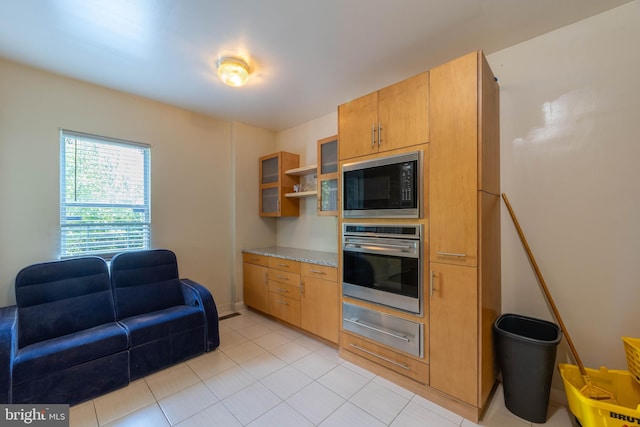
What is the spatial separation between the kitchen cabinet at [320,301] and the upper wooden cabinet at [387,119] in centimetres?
Answer: 123

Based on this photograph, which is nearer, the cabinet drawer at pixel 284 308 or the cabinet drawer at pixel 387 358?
the cabinet drawer at pixel 387 358

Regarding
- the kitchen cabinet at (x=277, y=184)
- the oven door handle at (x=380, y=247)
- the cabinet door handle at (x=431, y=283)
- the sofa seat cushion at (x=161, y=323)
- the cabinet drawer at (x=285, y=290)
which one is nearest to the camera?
the cabinet door handle at (x=431, y=283)

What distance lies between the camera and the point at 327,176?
2.96 meters

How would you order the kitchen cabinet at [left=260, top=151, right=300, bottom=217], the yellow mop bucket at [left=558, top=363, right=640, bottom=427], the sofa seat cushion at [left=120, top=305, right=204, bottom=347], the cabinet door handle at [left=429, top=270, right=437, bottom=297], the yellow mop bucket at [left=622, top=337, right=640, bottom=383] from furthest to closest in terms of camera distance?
1. the kitchen cabinet at [left=260, top=151, right=300, bottom=217]
2. the sofa seat cushion at [left=120, top=305, right=204, bottom=347]
3. the cabinet door handle at [left=429, top=270, right=437, bottom=297]
4. the yellow mop bucket at [left=622, top=337, right=640, bottom=383]
5. the yellow mop bucket at [left=558, top=363, right=640, bottom=427]

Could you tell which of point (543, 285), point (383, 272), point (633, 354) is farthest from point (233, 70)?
point (633, 354)

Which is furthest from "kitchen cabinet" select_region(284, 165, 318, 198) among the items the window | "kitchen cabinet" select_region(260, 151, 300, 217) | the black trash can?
the black trash can

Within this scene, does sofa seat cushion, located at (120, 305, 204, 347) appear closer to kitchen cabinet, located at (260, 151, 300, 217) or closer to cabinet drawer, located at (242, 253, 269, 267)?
cabinet drawer, located at (242, 253, 269, 267)

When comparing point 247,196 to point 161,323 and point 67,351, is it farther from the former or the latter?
point 67,351

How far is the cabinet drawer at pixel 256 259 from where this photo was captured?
3.34 m

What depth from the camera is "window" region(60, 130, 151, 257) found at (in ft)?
8.24

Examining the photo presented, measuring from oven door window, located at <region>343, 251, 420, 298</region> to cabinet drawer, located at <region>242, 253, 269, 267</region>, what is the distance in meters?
1.34

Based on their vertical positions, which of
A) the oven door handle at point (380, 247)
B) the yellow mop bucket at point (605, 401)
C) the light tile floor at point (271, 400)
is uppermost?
the oven door handle at point (380, 247)

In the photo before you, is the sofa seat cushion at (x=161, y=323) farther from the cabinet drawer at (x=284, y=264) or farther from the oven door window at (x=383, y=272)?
the oven door window at (x=383, y=272)

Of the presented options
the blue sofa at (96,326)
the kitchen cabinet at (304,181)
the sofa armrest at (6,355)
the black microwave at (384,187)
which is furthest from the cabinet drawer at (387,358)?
the sofa armrest at (6,355)
